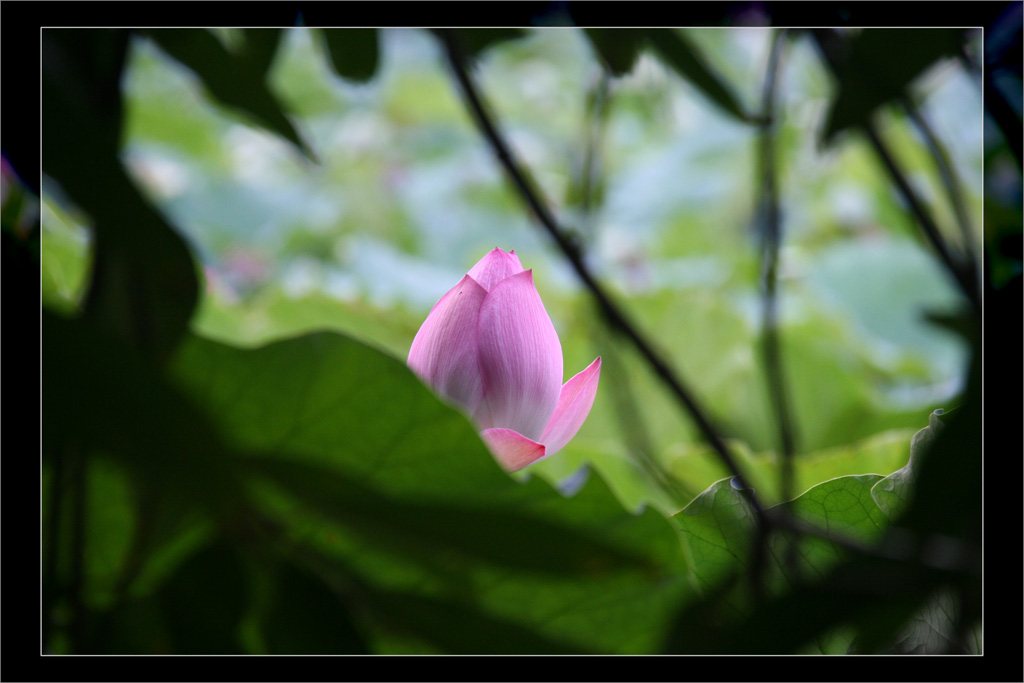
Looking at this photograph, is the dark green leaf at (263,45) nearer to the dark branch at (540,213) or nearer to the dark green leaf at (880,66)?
the dark branch at (540,213)

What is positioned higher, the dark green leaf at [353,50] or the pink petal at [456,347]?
the dark green leaf at [353,50]

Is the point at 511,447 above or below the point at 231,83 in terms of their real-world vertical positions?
below

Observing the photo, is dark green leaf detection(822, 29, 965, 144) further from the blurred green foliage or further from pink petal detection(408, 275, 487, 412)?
pink petal detection(408, 275, 487, 412)

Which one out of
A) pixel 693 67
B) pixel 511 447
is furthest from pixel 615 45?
pixel 511 447

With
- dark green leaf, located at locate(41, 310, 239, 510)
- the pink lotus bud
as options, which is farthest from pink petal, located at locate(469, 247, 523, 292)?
dark green leaf, located at locate(41, 310, 239, 510)

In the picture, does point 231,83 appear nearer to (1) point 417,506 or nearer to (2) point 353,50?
(2) point 353,50

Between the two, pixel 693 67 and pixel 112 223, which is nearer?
pixel 112 223

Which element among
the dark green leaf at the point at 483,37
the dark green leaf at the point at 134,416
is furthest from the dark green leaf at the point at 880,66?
the dark green leaf at the point at 134,416
